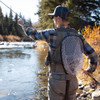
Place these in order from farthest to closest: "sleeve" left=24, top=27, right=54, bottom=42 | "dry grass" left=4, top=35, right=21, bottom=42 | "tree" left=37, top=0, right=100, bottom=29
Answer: "dry grass" left=4, top=35, right=21, bottom=42
"tree" left=37, top=0, right=100, bottom=29
"sleeve" left=24, top=27, right=54, bottom=42

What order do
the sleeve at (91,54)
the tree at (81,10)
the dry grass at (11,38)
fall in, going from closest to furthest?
the sleeve at (91,54)
the tree at (81,10)
the dry grass at (11,38)

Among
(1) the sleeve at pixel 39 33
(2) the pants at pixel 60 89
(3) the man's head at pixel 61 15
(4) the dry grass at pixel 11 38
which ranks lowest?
(4) the dry grass at pixel 11 38

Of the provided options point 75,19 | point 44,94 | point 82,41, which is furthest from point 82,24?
point 82,41

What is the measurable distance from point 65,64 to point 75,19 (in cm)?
1230

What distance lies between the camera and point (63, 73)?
1.88 m

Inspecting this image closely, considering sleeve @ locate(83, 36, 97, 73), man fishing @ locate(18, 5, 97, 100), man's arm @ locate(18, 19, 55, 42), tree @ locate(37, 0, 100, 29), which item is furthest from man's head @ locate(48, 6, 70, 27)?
tree @ locate(37, 0, 100, 29)

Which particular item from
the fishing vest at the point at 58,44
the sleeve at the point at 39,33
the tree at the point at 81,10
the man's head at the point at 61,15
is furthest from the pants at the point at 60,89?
the tree at the point at 81,10

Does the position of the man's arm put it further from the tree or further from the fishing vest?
the tree

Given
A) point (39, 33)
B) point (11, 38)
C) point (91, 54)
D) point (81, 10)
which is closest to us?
point (39, 33)

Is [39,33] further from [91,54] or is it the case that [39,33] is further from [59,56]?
[91,54]

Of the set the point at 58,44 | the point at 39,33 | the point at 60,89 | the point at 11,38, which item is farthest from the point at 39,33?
the point at 11,38

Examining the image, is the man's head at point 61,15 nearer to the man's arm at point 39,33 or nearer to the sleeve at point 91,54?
the man's arm at point 39,33

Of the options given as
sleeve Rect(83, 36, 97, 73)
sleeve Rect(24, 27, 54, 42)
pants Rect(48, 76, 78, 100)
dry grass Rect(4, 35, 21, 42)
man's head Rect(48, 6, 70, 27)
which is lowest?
dry grass Rect(4, 35, 21, 42)

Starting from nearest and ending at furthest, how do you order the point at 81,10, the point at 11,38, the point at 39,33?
the point at 39,33 → the point at 81,10 → the point at 11,38
